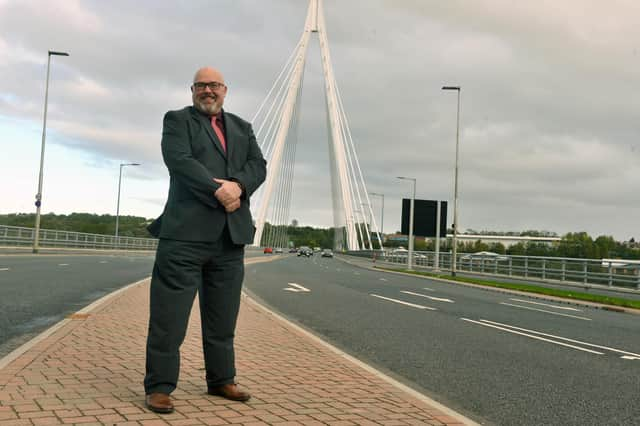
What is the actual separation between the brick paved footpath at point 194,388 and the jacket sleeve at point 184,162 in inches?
53.0

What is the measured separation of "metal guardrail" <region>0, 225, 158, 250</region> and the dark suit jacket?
29.9m

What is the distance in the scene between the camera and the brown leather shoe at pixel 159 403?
3.71 m

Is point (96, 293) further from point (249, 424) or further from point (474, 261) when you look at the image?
point (474, 261)

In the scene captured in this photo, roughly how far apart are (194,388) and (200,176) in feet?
5.23

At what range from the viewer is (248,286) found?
1803cm

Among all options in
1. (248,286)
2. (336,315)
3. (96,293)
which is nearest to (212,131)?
(336,315)

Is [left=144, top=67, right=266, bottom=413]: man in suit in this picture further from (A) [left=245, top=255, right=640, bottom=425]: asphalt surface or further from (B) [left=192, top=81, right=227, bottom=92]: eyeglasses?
(A) [left=245, top=255, right=640, bottom=425]: asphalt surface

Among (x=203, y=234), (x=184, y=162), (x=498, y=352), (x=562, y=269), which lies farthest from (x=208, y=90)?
(x=562, y=269)

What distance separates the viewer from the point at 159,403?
12.2 ft

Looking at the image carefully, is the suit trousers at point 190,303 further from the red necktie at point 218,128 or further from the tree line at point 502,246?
the tree line at point 502,246

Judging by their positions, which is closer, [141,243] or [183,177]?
[183,177]

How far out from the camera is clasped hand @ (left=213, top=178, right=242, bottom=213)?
153 inches

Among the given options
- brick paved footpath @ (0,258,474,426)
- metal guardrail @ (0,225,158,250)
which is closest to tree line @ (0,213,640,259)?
metal guardrail @ (0,225,158,250)

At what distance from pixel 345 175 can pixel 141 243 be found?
21.2 meters
